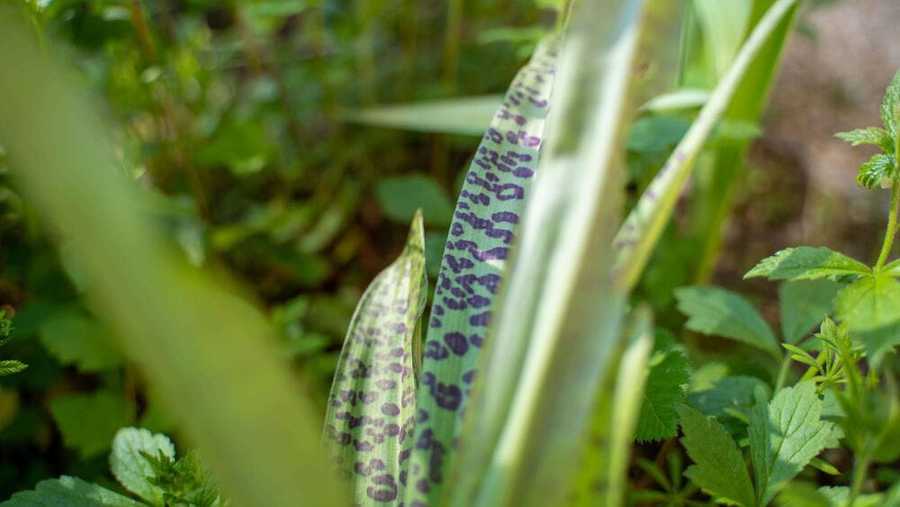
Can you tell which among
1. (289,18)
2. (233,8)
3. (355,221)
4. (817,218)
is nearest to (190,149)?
(233,8)

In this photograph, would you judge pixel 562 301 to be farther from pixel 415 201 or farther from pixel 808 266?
pixel 415 201

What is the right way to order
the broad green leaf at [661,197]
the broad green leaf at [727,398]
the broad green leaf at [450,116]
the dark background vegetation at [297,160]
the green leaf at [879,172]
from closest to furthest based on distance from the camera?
the broad green leaf at [661,197], the green leaf at [879,172], the broad green leaf at [727,398], the dark background vegetation at [297,160], the broad green leaf at [450,116]

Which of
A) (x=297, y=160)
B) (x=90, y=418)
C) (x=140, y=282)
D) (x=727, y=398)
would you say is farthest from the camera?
(x=297, y=160)

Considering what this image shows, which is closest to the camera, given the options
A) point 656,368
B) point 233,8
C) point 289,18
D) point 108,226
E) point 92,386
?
point 108,226

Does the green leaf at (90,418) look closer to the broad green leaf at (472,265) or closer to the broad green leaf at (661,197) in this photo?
the broad green leaf at (472,265)

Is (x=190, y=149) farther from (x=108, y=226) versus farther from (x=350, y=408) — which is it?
(x=108, y=226)

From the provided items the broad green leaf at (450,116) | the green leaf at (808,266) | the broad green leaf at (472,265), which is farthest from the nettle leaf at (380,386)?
the broad green leaf at (450,116)

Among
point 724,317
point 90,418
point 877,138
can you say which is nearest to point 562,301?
point 877,138
